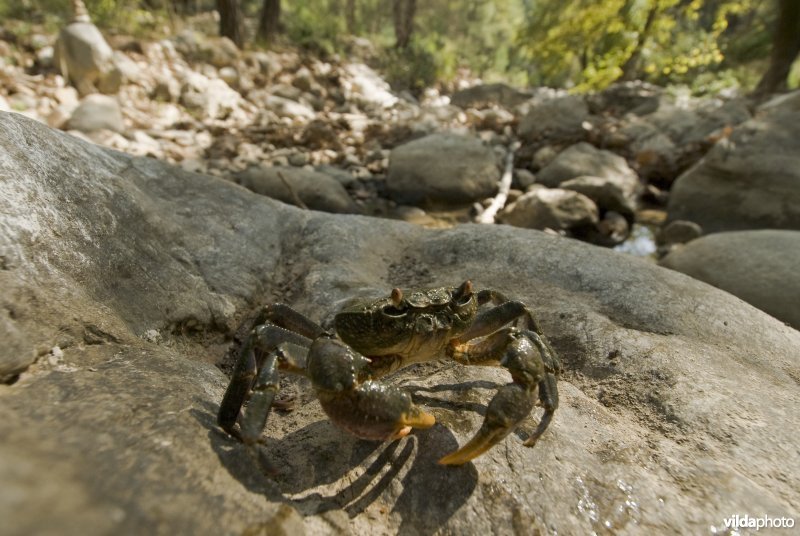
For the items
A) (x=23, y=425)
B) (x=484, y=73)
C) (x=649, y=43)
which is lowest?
(x=484, y=73)

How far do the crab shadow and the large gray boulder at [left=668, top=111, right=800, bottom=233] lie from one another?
6.58 metres

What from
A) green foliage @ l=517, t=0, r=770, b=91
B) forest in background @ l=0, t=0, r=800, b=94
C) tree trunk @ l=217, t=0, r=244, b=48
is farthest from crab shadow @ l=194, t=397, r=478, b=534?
tree trunk @ l=217, t=0, r=244, b=48

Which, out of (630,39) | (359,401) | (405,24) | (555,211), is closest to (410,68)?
(405,24)

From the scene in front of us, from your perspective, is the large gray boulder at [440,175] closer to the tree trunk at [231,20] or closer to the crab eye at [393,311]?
the crab eye at [393,311]

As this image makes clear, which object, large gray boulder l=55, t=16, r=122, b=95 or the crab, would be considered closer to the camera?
the crab

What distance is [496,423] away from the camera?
1.69 meters

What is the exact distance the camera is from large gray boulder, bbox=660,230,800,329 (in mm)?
3910

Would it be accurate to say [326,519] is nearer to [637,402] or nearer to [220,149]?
[637,402]

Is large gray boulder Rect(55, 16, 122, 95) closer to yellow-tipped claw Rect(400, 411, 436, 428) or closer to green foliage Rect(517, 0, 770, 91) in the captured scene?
yellow-tipped claw Rect(400, 411, 436, 428)

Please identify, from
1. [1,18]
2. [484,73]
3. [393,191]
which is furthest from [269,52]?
[484,73]

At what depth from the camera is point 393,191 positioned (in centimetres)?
719

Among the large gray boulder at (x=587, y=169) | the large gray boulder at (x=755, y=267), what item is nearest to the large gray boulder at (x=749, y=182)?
the large gray boulder at (x=587, y=169)

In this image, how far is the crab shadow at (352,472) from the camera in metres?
1.58

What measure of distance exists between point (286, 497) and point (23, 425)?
0.79 metres
